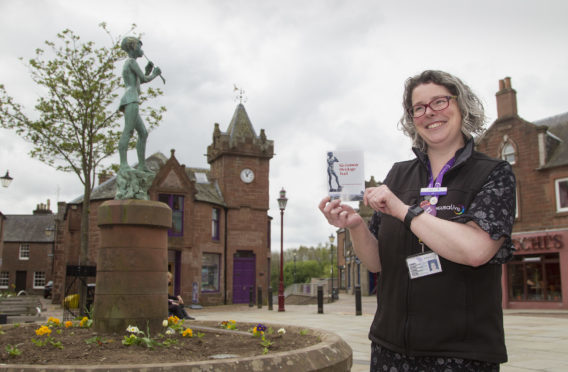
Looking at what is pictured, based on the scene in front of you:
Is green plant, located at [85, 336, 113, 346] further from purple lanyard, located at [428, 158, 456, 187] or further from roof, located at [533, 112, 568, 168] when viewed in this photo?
roof, located at [533, 112, 568, 168]

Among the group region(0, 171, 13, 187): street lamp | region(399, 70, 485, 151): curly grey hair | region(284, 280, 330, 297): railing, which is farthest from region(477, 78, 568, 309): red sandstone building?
region(0, 171, 13, 187): street lamp

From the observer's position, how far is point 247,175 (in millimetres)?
32125

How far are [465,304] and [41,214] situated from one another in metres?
65.4

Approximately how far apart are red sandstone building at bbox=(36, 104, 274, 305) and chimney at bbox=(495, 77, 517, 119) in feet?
45.6

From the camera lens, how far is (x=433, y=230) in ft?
6.91

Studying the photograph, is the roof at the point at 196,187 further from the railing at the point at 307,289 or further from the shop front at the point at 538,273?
the shop front at the point at 538,273

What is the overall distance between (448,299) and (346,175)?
732mm

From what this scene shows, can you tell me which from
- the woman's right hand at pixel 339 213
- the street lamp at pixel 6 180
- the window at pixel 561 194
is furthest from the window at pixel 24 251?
the woman's right hand at pixel 339 213

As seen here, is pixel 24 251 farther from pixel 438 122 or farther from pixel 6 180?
pixel 438 122

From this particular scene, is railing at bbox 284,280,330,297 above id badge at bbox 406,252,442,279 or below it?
below

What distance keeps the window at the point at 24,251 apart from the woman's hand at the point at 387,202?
195ft

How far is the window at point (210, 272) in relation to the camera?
29375 mm

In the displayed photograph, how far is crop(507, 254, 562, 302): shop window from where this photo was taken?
23.6m

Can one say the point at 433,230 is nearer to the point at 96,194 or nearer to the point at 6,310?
the point at 6,310
